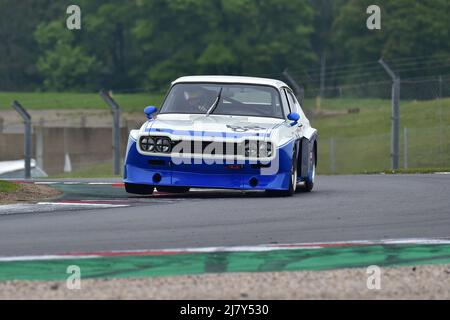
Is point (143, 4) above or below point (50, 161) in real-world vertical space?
above

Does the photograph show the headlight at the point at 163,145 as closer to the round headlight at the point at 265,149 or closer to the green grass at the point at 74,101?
the round headlight at the point at 265,149

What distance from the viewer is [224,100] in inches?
693

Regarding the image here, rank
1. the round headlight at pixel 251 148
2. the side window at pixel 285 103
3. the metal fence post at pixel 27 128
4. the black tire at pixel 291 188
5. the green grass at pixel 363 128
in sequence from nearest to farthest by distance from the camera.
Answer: the round headlight at pixel 251 148
the black tire at pixel 291 188
the side window at pixel 285 103
the metal fence post at pixel 27 128
the green grass at pixel 363 128

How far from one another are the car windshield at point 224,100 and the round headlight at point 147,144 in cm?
125

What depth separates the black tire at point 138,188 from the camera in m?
16.7

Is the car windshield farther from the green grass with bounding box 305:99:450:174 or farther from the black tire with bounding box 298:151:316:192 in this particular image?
the green grass with bounding box 305:99:450:174

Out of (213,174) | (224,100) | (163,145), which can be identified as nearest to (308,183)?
(224,100)

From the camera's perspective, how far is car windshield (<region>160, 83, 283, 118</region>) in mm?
17484

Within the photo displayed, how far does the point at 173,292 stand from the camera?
29.7ft

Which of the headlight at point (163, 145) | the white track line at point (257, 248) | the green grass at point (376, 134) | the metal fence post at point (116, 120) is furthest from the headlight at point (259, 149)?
the green grass at point (376, 134)

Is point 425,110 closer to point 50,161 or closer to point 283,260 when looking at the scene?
point 50,161
